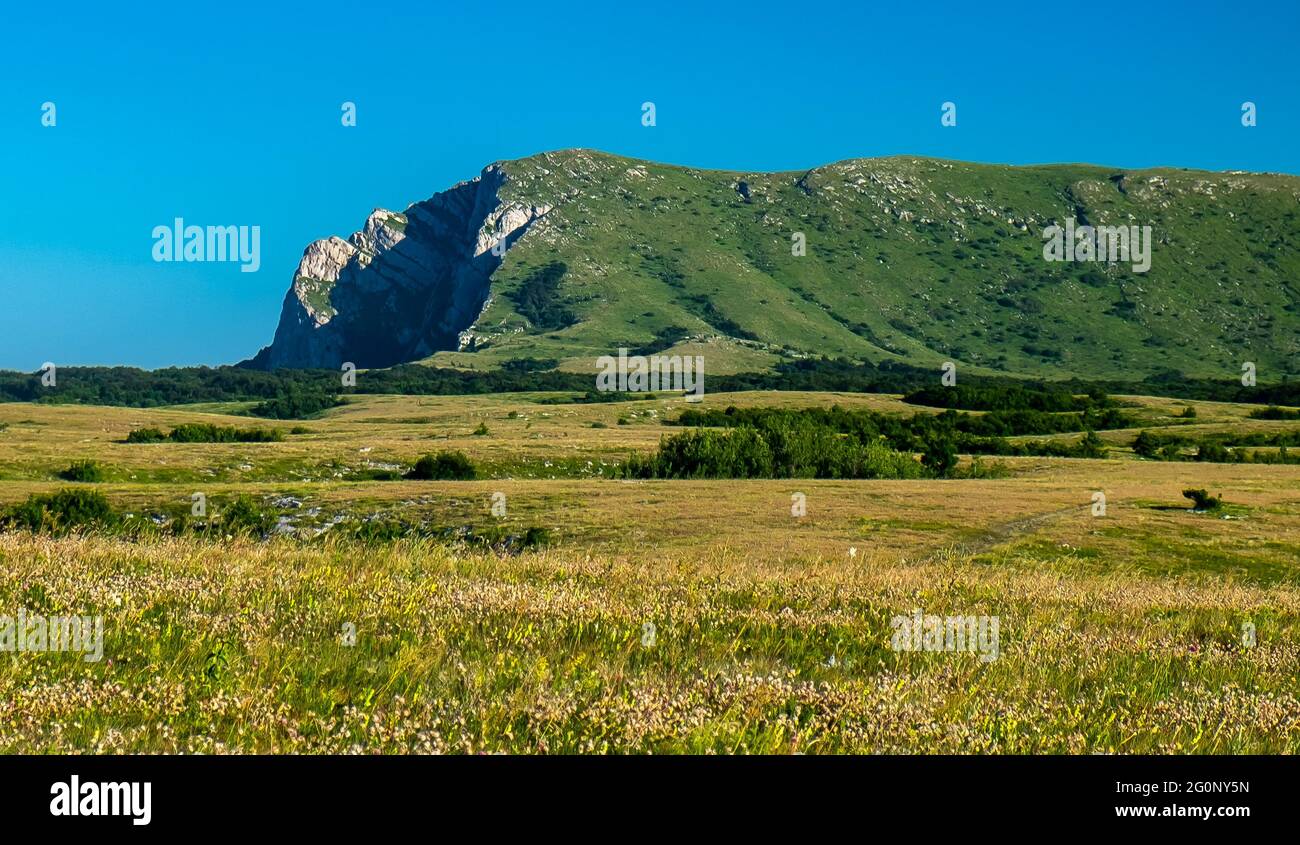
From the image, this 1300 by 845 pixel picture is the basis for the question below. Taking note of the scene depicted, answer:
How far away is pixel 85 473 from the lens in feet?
179

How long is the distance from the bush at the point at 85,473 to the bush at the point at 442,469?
16.1 m

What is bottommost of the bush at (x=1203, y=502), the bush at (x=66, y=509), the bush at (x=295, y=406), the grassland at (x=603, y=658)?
the bush at (x=1203, y=502)

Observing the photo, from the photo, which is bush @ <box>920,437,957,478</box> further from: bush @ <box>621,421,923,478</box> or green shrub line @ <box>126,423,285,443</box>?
green shrub line @ <box>126,423,285,443</box>

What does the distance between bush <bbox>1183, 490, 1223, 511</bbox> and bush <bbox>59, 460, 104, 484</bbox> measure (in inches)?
2132

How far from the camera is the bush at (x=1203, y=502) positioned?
45.8 m

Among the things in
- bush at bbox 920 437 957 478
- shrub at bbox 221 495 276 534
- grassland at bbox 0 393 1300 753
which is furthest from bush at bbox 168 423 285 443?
grassland at bbox 0 393 1300 753

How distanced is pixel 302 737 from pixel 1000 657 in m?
5.59

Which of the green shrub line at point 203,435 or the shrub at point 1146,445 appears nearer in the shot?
the shrub at point 1146,445

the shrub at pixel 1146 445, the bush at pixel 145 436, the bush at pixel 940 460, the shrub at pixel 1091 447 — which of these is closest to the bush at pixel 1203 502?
the bush at pixel 940 460
